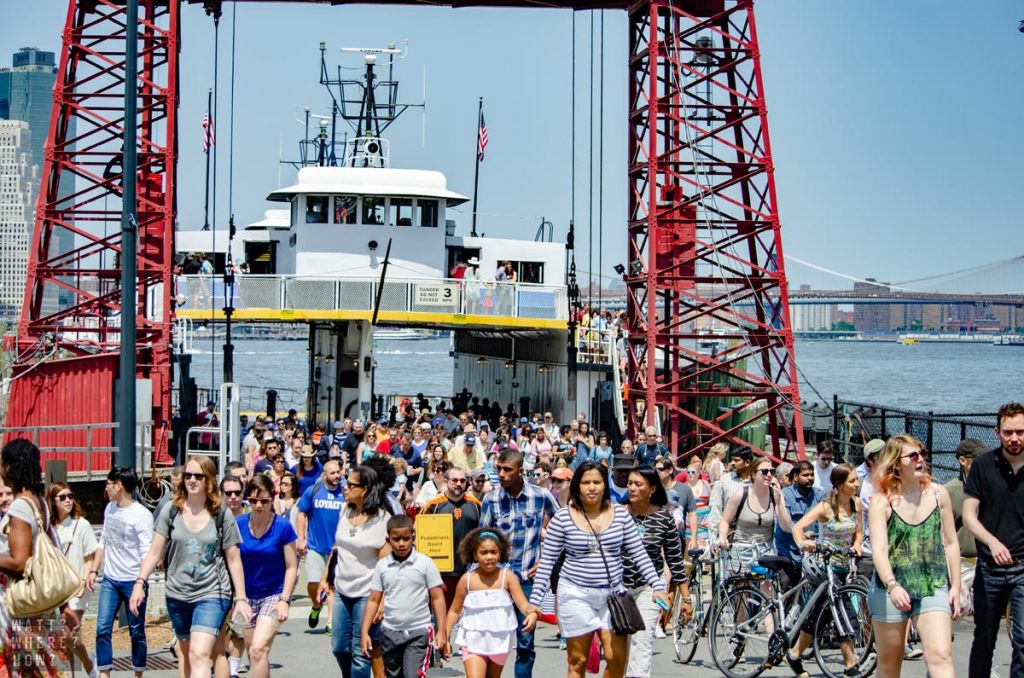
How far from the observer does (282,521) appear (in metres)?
10.1

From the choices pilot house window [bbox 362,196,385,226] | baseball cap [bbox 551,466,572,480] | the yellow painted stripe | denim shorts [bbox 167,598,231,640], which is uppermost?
pilot house window [bbox 362,196,385,226]

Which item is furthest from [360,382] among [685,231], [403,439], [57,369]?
[403,439]

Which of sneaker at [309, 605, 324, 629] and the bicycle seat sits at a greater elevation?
the bicycle seat

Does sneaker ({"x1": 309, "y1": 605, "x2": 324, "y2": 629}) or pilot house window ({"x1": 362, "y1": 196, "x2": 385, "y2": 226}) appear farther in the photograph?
pilot house window ({"x1": 362, "y1": 196, "x2": 385, "y2": 226})

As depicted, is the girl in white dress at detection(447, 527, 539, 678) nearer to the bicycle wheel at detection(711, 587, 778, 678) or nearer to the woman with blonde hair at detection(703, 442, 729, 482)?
the bicycle wheel at detection(711, 587, 778, 678)

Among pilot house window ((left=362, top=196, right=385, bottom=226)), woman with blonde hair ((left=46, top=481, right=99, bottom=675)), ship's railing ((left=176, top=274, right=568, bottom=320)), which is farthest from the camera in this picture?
pilot house window ((left=362, top=196, right=385, bottom=226))

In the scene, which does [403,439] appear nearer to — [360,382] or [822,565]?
[822,565]

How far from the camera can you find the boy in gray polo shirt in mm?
9500

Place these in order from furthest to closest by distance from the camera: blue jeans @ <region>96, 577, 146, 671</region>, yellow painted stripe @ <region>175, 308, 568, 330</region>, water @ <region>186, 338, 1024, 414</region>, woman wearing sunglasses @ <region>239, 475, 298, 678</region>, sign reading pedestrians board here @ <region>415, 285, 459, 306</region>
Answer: water @ <region>186, 338, 1024, 414</region>
sign reading pedestrians board here @ <region>415, 285, 459, 306</region>
yellow painted stripe @ <region>175, 308, 568, 330</region>
blue jeans @ <region>96, 577, 146, 671</region>
woman wearing sunglasses @ <region>239, 475, 298, 678</region>

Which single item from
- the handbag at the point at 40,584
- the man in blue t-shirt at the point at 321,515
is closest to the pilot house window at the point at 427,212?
the man in blue t-shirt at the point at 321,515

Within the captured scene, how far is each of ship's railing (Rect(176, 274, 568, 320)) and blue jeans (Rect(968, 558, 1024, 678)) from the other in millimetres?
29310

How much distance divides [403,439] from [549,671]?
10772 millimetres

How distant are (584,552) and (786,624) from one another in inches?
105

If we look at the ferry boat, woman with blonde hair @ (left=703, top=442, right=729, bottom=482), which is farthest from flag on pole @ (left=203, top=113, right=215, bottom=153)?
woman with blonde hair @ (left=703, top=442, right=729, bottom=482)
